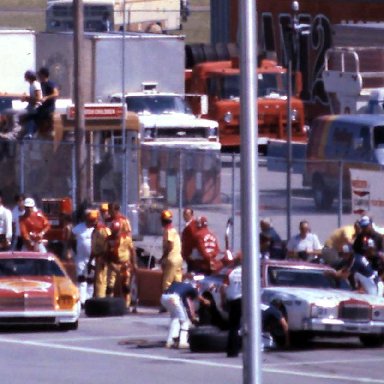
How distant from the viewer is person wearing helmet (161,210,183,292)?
22.1 metres

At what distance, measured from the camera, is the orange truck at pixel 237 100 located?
41156 mm

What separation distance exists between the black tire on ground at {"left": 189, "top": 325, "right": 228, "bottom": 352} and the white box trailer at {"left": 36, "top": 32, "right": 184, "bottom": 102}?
1779 cm

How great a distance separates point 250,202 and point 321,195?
1600cm

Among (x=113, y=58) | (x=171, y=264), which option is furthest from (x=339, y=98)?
(x=171, y=264)

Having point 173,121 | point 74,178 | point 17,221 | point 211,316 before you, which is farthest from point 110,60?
point 211,316

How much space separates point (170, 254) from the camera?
22.3 m

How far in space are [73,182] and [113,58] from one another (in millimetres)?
10379

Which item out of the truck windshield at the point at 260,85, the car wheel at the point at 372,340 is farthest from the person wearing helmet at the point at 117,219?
the truck windshield at the point at 260,85

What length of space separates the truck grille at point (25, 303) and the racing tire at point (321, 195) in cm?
635

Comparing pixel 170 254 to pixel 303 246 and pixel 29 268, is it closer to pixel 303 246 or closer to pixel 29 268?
pixel 29 268

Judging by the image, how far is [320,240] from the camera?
2491 centimetres

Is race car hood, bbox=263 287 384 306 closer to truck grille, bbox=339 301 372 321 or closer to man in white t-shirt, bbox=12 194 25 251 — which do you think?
truck grille, bbox=339 301 372 321

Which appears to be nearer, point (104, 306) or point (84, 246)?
point (104, 306)

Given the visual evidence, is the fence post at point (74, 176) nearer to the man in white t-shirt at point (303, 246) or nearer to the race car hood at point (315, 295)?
the man in white t-shirt at point (303, 246)
